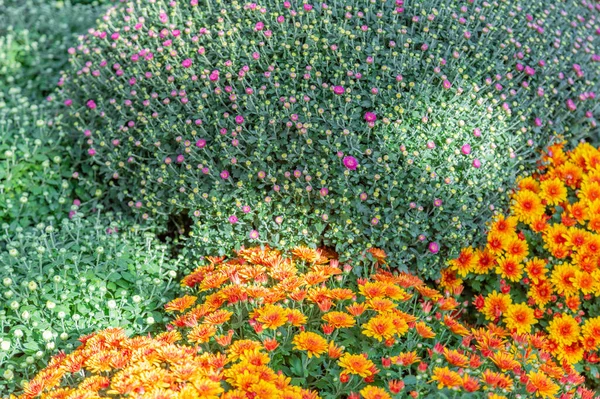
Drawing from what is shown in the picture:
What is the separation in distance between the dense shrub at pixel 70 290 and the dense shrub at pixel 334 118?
23cm

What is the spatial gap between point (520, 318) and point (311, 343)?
998 mm

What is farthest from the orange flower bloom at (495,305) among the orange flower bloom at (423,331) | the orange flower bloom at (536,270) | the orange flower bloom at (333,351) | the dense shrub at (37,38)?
the dense shrub at (37,38)

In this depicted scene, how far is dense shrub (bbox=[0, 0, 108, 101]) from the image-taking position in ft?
12.8

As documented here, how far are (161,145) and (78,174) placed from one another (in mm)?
489

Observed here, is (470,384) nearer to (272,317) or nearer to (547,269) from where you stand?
(272,317)

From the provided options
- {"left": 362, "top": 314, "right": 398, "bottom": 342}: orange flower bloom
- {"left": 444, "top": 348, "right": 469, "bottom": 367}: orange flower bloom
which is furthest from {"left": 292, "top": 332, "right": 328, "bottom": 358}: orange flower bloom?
{"left": 444, "top": 348, "right": 469, "bottom": 367}: orange flower bloom

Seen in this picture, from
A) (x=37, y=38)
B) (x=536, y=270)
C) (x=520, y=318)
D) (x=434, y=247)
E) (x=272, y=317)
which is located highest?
(x=37, y=38)

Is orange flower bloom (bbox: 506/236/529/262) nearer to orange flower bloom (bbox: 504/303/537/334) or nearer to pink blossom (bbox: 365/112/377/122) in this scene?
orange flower bloom (bbox: 504/303/537/334)

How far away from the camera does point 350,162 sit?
261cm

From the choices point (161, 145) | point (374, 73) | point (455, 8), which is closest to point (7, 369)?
point (161, 145)

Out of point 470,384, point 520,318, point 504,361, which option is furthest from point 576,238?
point 470,384

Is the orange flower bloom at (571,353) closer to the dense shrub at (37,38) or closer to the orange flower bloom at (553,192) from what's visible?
the orange flower bloom at (553,192)

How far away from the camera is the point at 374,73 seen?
9.09 ft

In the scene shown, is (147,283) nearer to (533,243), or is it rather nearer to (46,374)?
(46,374)
